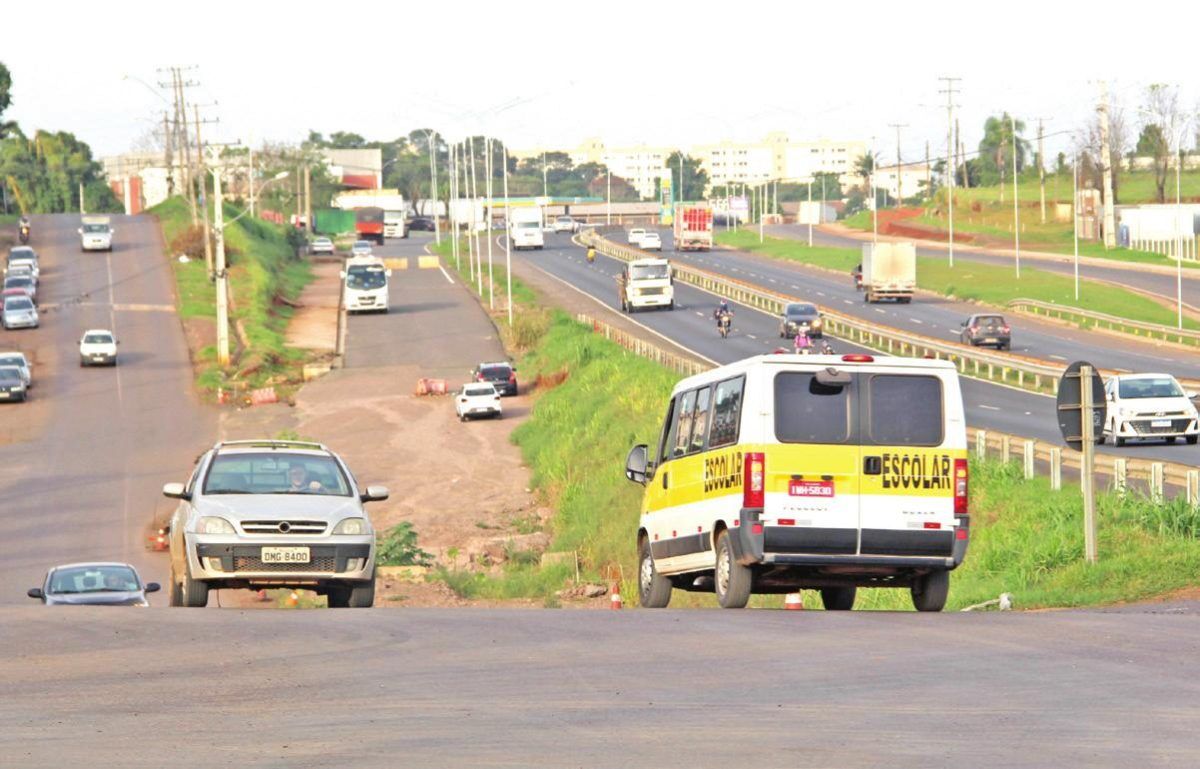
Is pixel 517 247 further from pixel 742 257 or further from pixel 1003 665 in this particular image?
pixel 1003 665

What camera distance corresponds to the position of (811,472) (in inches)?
645

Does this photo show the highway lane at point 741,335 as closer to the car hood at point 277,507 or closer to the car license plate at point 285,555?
the car hood at point 277,507

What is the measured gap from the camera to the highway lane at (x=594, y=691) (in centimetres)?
906

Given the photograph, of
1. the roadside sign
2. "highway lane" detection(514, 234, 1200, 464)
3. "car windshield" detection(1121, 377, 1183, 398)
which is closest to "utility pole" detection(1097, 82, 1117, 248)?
"highway lane" detection(514, 234, 1200, 464)

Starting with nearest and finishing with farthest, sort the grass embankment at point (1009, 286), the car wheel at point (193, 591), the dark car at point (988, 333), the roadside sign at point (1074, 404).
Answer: the car wheel at point (193, 591) → the roadside sign at point (1074, 404) → the dark car at point (988, 333) → the grass embankment at point (1009, 286)

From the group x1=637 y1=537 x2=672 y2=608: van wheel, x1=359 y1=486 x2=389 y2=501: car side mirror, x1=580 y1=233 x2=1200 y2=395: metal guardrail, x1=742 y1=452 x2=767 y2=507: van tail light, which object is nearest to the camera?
x1=742 y1=452 x2=767 y2=507: van tail light

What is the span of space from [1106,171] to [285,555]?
107 metres

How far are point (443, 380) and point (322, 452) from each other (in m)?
52.5

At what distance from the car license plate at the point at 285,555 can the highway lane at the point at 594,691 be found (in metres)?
1.77

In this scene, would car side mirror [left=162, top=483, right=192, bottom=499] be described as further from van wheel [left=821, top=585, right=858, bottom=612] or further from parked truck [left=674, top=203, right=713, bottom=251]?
parked truck [left=674, top=203, right=713, bottom=251]

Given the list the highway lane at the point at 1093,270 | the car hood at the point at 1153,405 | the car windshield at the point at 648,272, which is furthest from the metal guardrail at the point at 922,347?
the highway lane at the point at 1093,270

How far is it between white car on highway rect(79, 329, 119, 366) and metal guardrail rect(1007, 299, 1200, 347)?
4107 centimetres

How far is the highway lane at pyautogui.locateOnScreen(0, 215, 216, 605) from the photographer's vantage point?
144 ft

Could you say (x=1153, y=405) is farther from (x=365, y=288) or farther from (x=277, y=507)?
(x=365, y=288)
